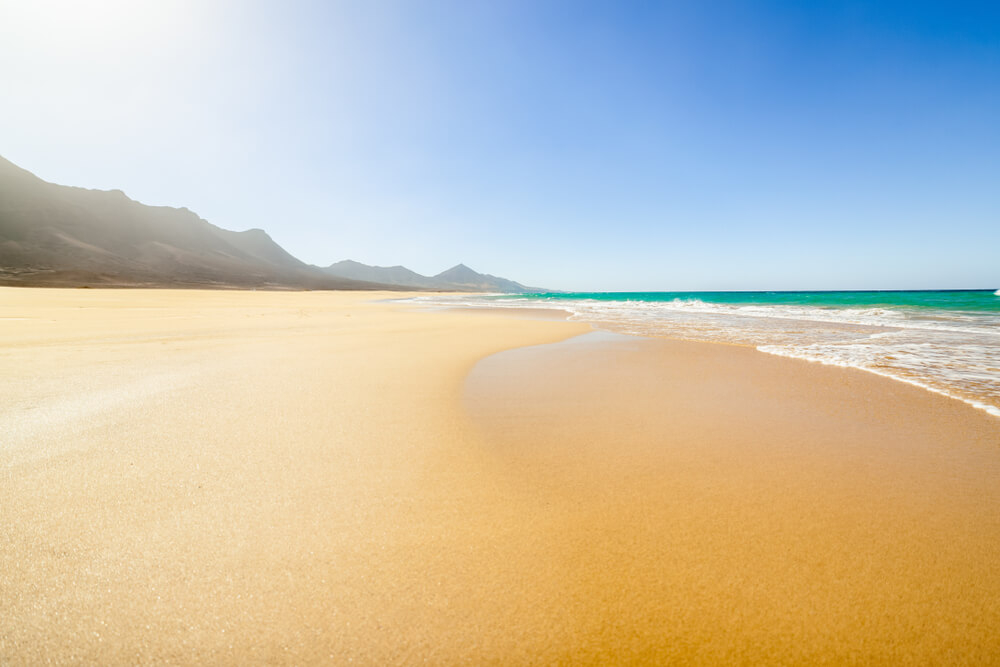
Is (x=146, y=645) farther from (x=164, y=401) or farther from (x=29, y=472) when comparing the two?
(x=164, y=401)

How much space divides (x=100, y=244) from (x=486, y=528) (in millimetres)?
121656

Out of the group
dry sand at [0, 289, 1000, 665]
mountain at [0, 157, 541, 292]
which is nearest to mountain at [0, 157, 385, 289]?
mountain at [0, 157, 541, 292]

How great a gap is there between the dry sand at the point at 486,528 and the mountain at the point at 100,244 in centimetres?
7205

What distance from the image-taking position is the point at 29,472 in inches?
88.9

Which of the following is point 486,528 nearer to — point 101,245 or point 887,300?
point 887,300

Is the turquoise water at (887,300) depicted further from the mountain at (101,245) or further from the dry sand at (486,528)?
the mountain at (101,245)

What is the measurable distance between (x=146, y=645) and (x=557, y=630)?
1.29 m

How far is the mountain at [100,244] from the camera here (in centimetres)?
6350

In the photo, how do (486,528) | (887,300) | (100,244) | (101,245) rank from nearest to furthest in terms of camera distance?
(486,528)
(887,300)
(101,245)
(100,244)

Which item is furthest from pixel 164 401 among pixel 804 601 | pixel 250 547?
pixel 804 601

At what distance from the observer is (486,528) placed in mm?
1904

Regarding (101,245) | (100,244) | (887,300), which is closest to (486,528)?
(887,300)

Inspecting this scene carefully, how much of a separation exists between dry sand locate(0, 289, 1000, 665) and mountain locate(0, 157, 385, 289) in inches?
2837

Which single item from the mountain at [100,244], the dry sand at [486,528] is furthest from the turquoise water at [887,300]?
the mountain at [100,244]
